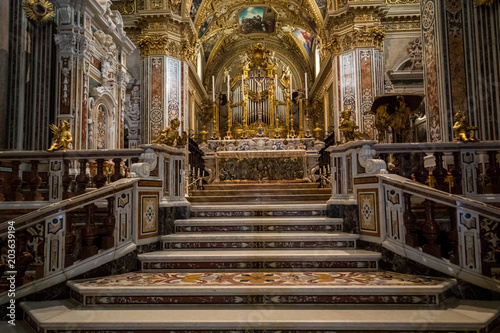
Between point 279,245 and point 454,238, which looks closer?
point 454,238

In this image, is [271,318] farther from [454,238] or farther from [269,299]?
[454,238]

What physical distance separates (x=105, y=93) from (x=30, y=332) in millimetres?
5366

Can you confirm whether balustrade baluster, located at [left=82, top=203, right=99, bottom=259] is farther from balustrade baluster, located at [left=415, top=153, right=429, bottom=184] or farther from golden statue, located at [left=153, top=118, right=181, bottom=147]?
balustrade baluster, located at [left=415, top=153, right=429, bottom=184]

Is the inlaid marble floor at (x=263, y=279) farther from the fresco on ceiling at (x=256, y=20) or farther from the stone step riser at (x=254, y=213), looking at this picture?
the fresco on ceiling at (x=256, y=20)

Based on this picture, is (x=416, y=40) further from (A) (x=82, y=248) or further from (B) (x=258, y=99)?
(A) (x=82, y=248)

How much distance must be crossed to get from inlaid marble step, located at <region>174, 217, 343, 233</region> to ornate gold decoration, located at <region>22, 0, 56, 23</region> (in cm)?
458

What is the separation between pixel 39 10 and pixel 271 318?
21.3ft

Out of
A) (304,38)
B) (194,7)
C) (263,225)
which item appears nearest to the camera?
(263,225)

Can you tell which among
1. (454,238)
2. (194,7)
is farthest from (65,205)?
(194,7)

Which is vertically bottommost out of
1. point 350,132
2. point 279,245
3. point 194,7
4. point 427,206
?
point 279,245

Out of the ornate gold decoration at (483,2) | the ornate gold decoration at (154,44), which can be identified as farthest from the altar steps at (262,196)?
the ornate gold decoration at (154,44)

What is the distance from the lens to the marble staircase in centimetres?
250

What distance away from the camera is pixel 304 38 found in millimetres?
16688

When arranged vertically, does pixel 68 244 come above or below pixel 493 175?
below
